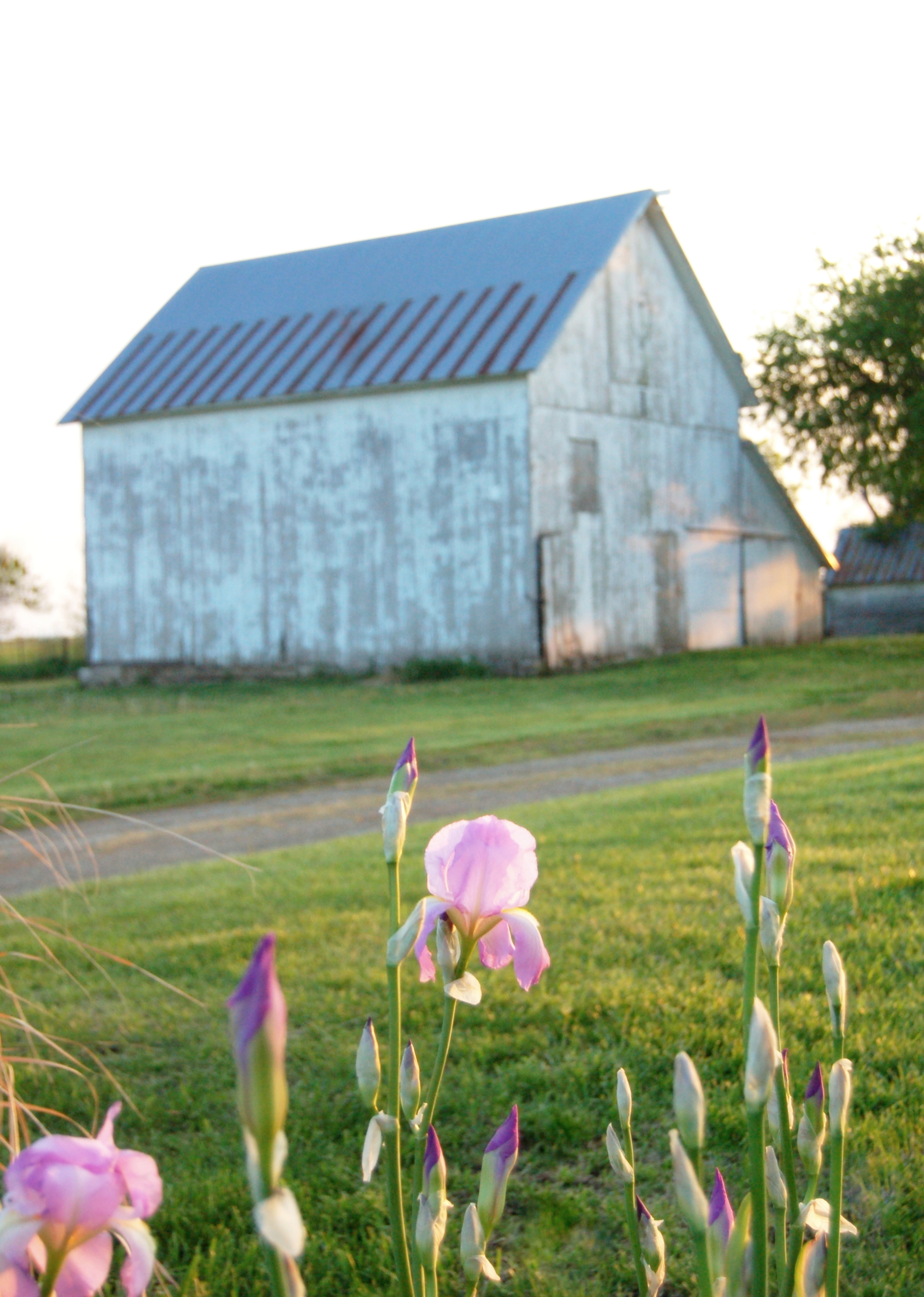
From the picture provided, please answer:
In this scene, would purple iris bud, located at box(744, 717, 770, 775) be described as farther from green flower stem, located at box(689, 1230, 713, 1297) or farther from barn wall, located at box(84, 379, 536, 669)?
barn wall, located at box(84, 379, 536, 669)

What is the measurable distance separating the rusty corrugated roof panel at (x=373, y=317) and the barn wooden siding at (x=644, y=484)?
0.62 m

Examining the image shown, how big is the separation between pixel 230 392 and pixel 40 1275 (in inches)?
984

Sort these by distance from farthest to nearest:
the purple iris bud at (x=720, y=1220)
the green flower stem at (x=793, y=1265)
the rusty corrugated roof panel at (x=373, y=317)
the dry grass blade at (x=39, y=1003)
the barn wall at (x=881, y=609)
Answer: the barn wall at (x=881, y=609) < the rusty corrugated roof panel at (x=373, y=317) < the dry grass blade at (x=39, y=1003) < the green flower stem at (x=793, y=1265) < the purple iris bud at (x=720, y=1220)

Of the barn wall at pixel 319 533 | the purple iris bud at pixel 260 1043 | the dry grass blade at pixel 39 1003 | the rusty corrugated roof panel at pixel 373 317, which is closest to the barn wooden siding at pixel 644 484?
the rusty corrugated roof panel at pixel 373 317

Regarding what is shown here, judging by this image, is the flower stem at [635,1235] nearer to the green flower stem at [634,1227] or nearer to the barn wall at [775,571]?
the green flower stem at [634,1227]

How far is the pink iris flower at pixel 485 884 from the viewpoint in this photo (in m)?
1.10

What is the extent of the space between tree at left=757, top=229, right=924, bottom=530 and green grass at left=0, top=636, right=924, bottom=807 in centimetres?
432

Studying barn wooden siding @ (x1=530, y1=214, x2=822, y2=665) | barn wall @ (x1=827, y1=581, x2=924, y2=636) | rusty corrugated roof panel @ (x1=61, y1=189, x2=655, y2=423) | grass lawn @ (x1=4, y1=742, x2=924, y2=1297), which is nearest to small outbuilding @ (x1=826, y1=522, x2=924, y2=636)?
barn wall @ (x1=827, y1=581, x2=924, y2=636)

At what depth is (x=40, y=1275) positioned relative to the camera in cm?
89

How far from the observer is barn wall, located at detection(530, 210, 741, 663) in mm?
→ 22516

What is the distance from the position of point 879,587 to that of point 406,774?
149 ft

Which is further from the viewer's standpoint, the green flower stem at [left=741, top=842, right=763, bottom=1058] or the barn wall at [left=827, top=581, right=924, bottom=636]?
the barn wall at [left=827, top=581, right=924, bottom=636]

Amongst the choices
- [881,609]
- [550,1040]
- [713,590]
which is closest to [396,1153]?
[550,1040]

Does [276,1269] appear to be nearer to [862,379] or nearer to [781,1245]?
[781,1245]
